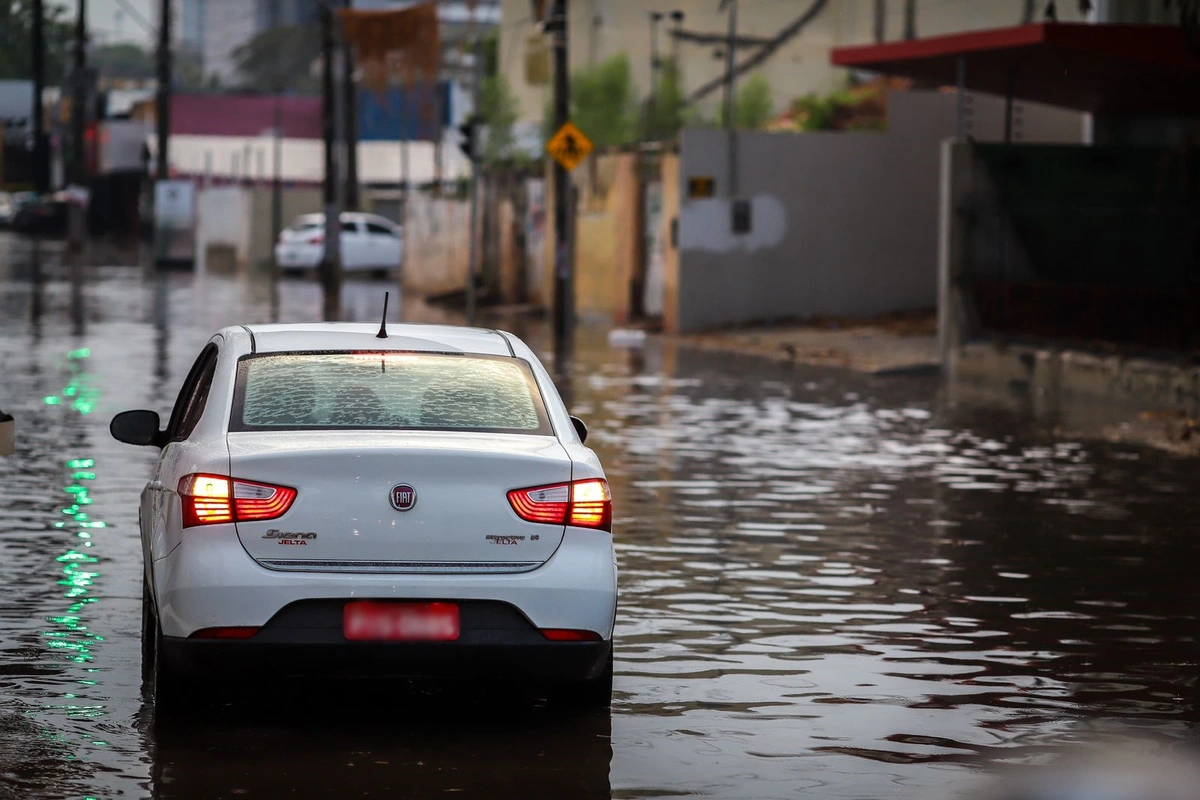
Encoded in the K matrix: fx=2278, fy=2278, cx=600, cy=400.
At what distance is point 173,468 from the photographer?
7.95 m

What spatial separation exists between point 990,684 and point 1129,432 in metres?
12.0

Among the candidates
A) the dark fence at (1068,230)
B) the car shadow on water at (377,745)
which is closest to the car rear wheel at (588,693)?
the car shadow on water at (377,745)

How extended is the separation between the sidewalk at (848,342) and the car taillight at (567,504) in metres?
20.2

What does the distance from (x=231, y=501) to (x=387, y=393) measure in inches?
37.9

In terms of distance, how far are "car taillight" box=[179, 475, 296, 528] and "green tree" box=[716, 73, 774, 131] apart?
7240 cm

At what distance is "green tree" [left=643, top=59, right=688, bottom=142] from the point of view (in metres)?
80.5

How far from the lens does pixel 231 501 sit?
7445 millimetres

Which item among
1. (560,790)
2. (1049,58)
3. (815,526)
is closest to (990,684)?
(560,790)

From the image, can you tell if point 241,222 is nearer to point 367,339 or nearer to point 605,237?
point 605,237

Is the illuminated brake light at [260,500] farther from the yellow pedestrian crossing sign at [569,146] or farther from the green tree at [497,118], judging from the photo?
the green tree at [497,118]

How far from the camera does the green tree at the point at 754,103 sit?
261ft

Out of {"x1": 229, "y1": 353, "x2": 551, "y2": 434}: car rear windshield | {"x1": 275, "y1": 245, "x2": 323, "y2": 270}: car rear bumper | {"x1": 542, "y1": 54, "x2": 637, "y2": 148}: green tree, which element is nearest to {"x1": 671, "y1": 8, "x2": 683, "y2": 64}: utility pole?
{"x1": 542, "y1": 54, "x2": 637, "y2": 148}: green tree

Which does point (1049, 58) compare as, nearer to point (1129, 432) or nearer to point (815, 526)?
point (1129, 432)

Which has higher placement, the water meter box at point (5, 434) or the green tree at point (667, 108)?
the green tree at point (667, 108)
